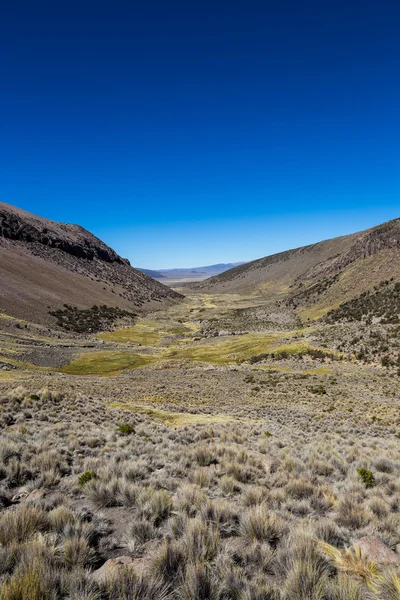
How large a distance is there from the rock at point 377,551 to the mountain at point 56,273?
89.5 m

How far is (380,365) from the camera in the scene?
139 ft

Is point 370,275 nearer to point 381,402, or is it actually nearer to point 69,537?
point 381,402

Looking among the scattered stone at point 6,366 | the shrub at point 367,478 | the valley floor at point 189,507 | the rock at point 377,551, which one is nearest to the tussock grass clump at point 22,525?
the valley floor at point 189,507

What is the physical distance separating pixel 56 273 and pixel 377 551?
5384 inches

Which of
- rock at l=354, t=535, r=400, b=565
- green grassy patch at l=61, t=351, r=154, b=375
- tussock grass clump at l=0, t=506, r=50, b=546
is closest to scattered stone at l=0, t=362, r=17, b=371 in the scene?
green grassy patch at l=61, t=351, r=154, b=375

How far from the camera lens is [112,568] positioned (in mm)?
4238

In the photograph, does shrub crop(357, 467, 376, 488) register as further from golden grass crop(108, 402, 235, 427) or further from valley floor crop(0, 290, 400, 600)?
golden grass crop(108, 402, 235, 427)

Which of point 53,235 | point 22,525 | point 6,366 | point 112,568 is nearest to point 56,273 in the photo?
point 53,235

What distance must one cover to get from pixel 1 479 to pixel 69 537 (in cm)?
356

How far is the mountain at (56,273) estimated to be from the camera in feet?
305

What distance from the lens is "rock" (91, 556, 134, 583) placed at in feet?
13.1

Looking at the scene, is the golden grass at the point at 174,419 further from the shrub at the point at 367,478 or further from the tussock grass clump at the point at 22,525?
the tussock grass clump at the point at 22,525

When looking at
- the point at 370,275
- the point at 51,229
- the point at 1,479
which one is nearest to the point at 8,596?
the point at 1,479

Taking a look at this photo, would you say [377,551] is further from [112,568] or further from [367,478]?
[112,568]
